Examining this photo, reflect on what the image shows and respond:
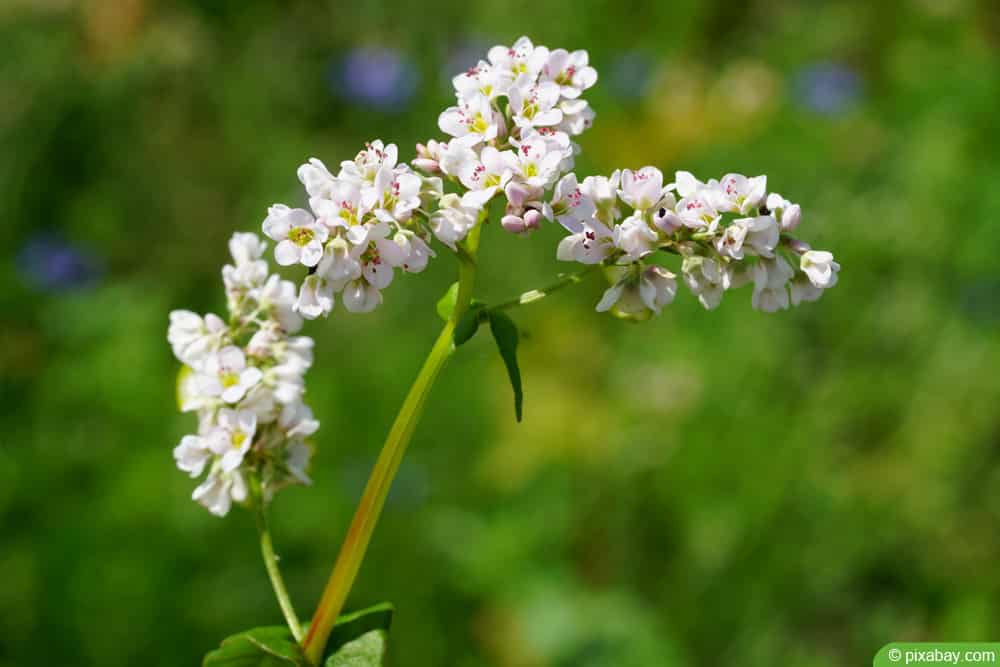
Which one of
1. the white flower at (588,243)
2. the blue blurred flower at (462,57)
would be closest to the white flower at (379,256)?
the white flower at (588,243)

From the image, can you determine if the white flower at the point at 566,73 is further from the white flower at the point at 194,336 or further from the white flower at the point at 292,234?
the white flower at the point at 194,336

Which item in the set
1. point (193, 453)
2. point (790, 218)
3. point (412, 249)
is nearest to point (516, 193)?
point (412, 249)

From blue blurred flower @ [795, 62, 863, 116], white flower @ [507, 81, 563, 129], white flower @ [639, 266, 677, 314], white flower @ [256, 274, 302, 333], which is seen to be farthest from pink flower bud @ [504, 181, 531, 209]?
blue blurred flower @ [795, 62, 863, 116]

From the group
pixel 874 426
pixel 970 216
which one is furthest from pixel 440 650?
→ pixel 970 216

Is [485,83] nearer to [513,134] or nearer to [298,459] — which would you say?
[513,134]

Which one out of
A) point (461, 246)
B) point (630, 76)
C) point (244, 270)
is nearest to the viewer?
point (461, 246)

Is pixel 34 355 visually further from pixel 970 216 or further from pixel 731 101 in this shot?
pixel 970 216
